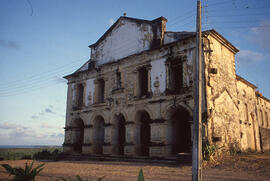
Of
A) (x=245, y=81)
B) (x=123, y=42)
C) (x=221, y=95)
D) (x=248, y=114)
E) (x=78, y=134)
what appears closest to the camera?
(x=221, y=95)

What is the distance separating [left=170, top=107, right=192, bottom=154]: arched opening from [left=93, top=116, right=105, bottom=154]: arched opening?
669cm

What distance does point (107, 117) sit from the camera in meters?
17.5

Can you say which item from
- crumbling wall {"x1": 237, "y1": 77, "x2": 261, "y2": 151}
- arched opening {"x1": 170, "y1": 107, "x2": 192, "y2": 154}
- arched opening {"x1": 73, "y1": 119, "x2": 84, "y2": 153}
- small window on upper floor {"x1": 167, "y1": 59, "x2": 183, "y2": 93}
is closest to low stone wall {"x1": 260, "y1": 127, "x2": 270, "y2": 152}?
crumbling wall {"x1": 237, "y1": 77, "x2": 261, "y2": 151}

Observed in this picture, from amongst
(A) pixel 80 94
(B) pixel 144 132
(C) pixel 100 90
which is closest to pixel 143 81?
(B) pixel 144 132

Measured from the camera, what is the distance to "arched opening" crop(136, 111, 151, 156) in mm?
16141

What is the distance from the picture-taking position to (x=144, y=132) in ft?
53.6

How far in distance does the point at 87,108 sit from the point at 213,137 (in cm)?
1070

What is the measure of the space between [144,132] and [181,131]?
270 centimetres

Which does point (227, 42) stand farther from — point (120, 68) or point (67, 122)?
point (67, 122)

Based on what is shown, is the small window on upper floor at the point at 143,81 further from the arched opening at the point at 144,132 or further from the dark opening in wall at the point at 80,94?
the dark opening in wall at the point at 80,94

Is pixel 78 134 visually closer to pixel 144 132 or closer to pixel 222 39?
pixel 144 132

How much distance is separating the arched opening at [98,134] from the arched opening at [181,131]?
6.69 m

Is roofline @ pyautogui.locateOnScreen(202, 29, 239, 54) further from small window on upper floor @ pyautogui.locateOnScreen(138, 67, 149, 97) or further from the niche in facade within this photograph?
the niche in facade

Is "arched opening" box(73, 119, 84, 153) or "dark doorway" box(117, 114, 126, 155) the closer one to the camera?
"dark doorway" box(117, 114, 126, 155)
